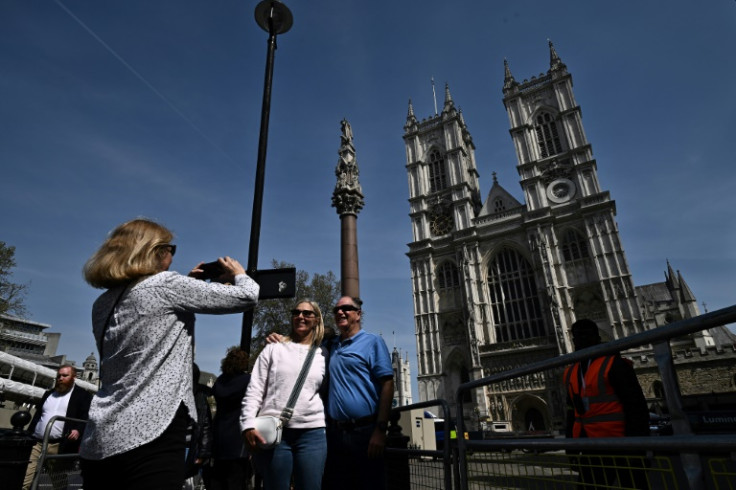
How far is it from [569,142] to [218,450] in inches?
1444

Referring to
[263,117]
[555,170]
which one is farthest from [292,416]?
[555,170]

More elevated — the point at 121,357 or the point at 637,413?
the point at 121,357

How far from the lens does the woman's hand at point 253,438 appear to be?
2.64 meters

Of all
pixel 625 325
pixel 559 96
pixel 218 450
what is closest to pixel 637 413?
pixel 218 450

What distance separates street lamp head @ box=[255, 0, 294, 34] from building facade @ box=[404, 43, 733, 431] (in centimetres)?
2746

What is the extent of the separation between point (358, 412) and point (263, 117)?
380 cm

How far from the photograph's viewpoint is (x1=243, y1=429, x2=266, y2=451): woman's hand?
2639 mm

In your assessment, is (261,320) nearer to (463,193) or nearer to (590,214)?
(463,193)

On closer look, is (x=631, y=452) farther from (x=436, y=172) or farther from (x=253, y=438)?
(x=436, y=172)

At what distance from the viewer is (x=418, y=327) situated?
3503 cm

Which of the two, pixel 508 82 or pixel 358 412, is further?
pixel 508 82

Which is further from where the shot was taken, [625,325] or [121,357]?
[625,325]

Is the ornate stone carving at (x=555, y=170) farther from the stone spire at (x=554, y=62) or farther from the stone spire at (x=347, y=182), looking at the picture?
the stone spire at (x=347, y=182)

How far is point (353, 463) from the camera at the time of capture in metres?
3.16
